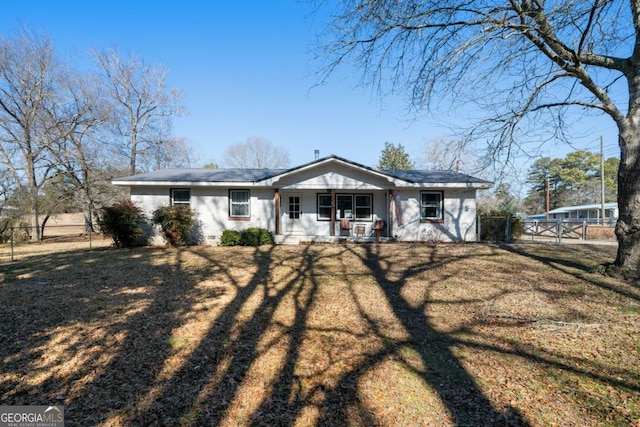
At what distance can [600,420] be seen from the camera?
2.68 metres

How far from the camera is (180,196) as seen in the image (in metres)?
13.5

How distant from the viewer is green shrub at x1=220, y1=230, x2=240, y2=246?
41.8 feet

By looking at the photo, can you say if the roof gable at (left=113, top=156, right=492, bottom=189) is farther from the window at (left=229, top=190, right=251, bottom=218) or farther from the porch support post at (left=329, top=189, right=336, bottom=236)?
the window at (left=229, top=190, right=251, bottom=218)

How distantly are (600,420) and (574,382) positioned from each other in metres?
0.62

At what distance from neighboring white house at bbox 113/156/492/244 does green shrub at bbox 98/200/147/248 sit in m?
1.05

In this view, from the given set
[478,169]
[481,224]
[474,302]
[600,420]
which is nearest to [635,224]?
[478,169]

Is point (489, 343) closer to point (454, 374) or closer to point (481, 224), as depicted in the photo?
point (454, 374)

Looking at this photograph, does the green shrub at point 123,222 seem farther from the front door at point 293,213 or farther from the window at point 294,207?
the window at point 294,207

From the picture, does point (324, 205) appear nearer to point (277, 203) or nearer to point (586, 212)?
point (277, 203)

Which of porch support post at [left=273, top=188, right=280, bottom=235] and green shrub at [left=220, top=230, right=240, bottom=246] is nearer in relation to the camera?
green shrub at [left=220, top=230, right=240, bottom=246]

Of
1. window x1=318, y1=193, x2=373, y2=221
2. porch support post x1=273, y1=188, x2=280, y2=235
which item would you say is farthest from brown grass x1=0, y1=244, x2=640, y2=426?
window x1=318, y1=193, x2=373, y2=221

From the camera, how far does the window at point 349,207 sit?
47.7ft

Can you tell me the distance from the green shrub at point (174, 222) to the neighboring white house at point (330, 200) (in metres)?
0.98

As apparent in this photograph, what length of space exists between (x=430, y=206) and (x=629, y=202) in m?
7.43
